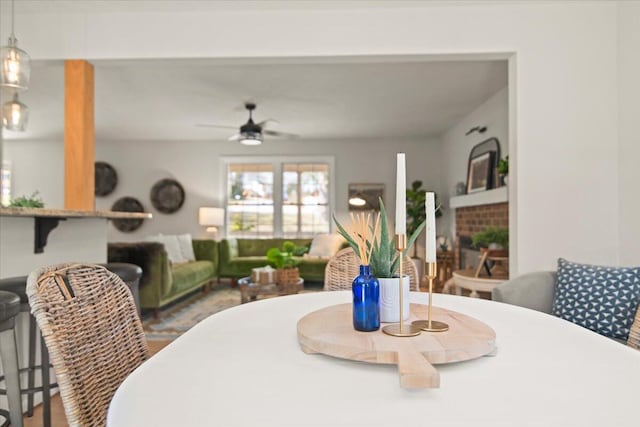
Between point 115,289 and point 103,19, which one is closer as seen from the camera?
point 115,289

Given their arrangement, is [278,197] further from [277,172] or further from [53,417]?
[53,417]

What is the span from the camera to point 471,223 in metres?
5.34

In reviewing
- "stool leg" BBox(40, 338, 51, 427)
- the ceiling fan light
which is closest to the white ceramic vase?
"stool leg" BBox(40, 338, 51, 427)

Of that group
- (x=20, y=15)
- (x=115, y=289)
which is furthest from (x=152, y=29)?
(x=115, y=289)

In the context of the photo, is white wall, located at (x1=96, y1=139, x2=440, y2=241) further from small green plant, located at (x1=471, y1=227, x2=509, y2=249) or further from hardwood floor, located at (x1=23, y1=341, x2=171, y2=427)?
hardwood floor, located at (x1=23, y1=341, x2=171, y2=427)

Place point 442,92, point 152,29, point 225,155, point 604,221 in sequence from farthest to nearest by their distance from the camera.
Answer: point 225,155 → point 442,92 → point 152,29 → point 604,221

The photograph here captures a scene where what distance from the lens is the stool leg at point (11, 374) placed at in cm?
150

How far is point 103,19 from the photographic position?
9.26 feet

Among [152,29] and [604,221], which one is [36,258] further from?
[604,221]

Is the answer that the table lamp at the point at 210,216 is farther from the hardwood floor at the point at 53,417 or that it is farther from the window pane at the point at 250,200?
the hardwood floor at the point at 53,417

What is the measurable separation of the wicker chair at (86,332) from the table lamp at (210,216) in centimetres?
553

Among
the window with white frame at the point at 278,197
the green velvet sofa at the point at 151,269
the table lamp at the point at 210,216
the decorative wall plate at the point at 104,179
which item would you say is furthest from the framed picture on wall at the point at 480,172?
the decorative wall plate at the point at 104,179

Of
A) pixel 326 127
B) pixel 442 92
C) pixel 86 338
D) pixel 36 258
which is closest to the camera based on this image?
pixel 86 338

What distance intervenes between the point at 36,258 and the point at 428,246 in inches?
89.3
